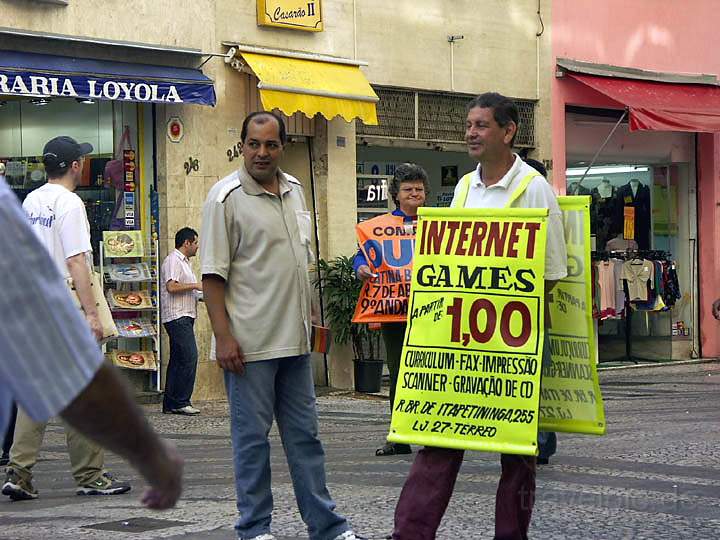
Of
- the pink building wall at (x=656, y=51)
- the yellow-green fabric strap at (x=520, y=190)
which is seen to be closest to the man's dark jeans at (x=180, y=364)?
the pink building wall at (x=656, y=51)

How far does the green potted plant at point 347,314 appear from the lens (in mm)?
15828

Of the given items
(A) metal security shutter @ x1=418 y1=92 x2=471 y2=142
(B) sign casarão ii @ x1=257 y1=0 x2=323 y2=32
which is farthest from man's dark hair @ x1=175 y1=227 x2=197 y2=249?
(A) metal security shutter @ x1=418 y1=92 x2=471 y2=142

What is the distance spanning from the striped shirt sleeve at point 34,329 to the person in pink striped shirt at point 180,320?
1162 cm

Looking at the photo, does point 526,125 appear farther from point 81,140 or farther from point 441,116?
point 81,140

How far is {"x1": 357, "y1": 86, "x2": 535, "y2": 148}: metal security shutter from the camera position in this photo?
56.4 feet

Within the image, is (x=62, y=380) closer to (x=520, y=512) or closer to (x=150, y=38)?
(x=520, y=512)

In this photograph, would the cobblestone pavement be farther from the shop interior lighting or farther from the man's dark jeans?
the shop interior lighting

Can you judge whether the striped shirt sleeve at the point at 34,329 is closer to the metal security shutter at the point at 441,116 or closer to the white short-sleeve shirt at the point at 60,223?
the white short-sleeve shirt at the point at 60,223

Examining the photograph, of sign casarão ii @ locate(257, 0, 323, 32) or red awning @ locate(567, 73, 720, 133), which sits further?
red awning @ locate(567, 73, 720, 133)

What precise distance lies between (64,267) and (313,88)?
303 inches

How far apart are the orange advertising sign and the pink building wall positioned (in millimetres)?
9858

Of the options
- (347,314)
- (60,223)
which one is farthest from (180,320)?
(60,223)

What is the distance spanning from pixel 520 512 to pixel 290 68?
1052 centimetres

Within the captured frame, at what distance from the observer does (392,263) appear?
9.77m
